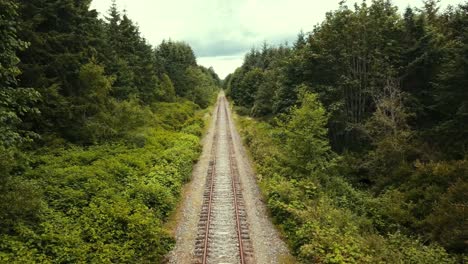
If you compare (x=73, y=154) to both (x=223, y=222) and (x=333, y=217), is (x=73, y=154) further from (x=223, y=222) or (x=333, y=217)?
(x=333, y=217)

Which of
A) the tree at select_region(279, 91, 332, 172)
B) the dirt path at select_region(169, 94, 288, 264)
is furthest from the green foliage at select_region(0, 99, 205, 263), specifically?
the tree at select_region(279, 91, 332, 172)

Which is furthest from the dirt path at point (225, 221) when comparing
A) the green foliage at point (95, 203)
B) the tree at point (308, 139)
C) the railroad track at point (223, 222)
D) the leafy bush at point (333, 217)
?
the tree at point (308, 139)

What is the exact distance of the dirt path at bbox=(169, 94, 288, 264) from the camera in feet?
46.0

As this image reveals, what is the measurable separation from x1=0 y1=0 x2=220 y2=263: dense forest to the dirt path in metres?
1.00

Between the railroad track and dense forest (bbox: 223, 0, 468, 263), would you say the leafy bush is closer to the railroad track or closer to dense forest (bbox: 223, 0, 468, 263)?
dense forest (bbox: 223, 0, 468, 263)

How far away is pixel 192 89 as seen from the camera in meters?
77.9

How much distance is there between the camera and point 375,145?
25.9m

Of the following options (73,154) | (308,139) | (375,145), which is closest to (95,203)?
(73,154)

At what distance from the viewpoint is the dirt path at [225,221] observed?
46.0 feet

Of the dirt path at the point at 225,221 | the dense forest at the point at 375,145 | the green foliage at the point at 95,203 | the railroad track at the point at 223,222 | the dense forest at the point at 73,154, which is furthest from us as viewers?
the dense forest at the point at 375,145

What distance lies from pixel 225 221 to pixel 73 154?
34.4 feet

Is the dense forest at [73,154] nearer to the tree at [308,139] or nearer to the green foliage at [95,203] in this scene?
the green foliage at [95,203]

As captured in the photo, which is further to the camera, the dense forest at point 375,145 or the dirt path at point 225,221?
the dense forest at point 375,145

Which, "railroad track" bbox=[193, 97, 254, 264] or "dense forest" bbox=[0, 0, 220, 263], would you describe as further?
"railroad track" bbox=[193, 97, 254, 264]
